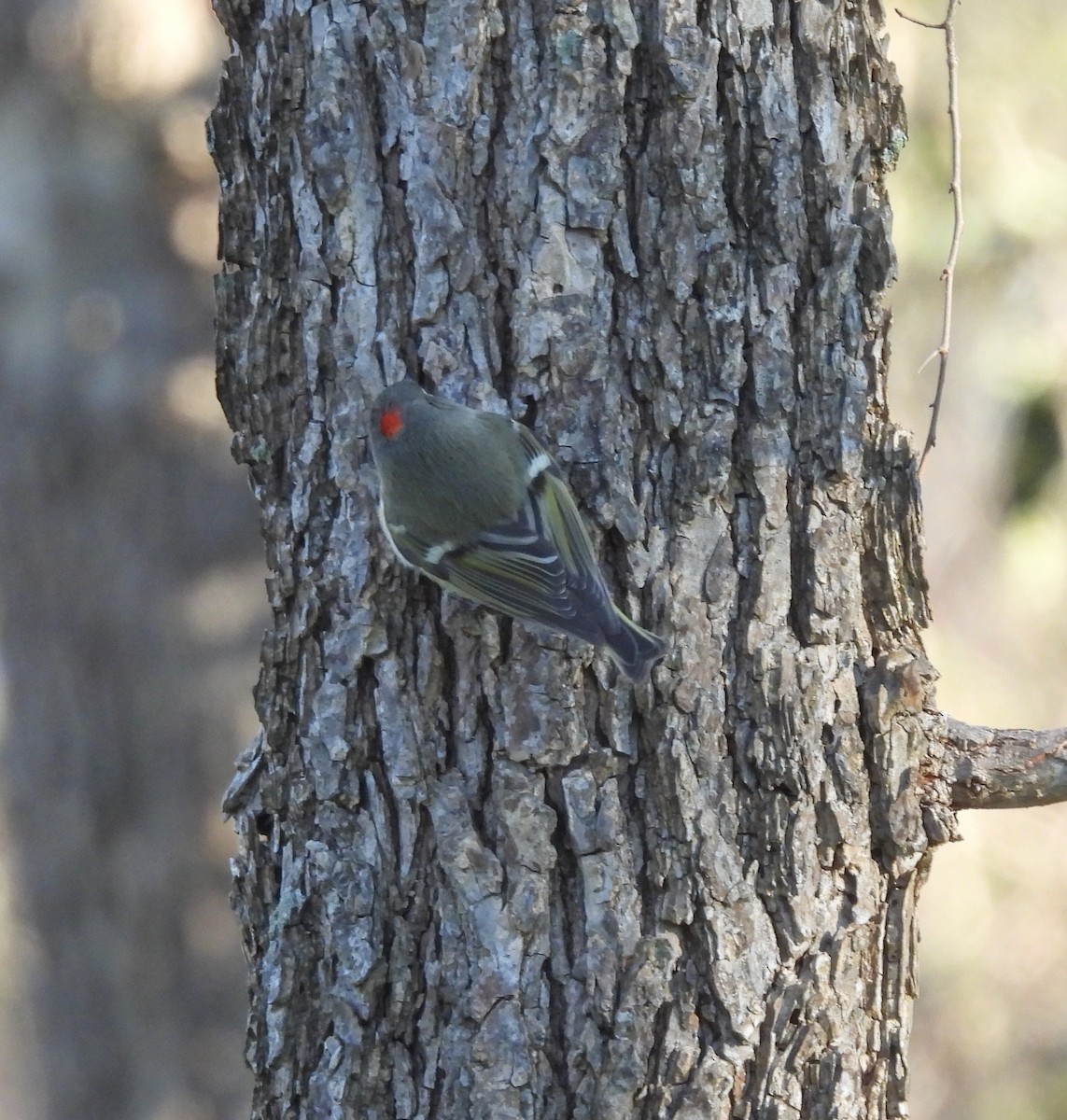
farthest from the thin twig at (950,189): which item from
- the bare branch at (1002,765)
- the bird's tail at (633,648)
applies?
the bird's tail at (633,648)

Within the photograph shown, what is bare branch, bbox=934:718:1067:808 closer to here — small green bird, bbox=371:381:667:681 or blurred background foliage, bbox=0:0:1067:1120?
small green bird, bbox=371:381:667:681

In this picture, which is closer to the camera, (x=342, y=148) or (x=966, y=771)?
(x=342, y=148)

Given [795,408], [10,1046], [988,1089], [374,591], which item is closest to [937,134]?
[795,408]

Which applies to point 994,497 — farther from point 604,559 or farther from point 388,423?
point 388,423

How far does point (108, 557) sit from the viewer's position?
5133 mm

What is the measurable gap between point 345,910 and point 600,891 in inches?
19.9

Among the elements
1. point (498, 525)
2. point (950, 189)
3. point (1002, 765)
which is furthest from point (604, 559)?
point (950, 189)

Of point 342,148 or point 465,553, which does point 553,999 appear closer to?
point 465,553

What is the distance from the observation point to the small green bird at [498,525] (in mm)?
2340

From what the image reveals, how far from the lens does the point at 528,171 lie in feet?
7.77

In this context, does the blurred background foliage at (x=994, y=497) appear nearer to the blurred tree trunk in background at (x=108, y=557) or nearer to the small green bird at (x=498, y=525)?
the blurred tree trunk in background at (x=108, y=557)

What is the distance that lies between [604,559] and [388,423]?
495mm

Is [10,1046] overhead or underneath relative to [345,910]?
underneath

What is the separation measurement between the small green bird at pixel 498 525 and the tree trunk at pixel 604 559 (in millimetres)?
48
